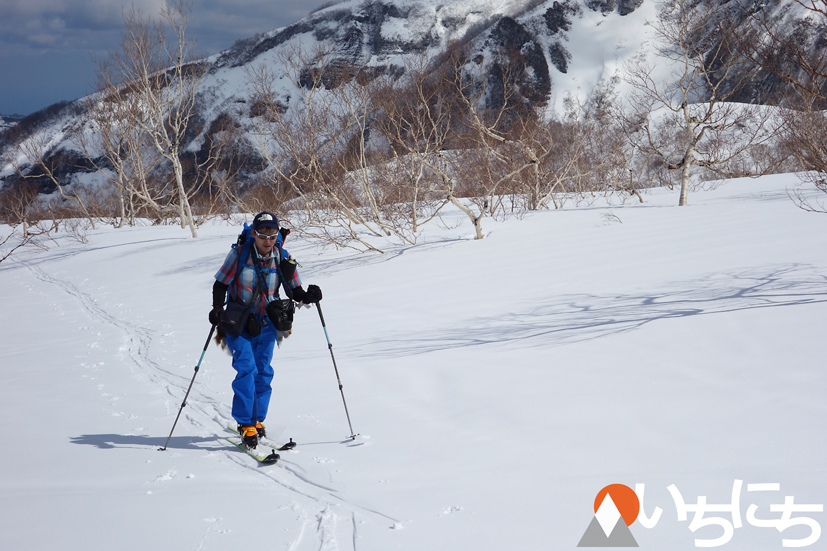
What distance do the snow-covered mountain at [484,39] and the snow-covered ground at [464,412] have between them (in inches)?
3001

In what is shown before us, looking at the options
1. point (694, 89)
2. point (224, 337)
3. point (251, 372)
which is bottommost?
point (251, 372)

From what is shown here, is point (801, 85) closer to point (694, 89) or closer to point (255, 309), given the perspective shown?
point (255, 309)

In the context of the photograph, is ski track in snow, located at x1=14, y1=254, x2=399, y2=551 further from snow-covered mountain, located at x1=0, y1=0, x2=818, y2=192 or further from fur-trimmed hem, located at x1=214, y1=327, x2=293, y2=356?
snow-covered mountain, located at x1=0, y1=0, x2=818, y2=192

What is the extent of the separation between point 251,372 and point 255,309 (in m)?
0.47

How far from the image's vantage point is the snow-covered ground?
2.70m

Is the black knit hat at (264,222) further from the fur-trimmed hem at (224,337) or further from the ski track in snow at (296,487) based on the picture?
the ski track in snow at (296,487)

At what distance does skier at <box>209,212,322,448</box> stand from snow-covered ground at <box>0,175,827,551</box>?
15.6 inches

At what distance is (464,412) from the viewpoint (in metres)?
4.12

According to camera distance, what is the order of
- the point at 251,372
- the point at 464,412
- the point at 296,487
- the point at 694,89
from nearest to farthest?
the point at 296,487 → the point at 251,372 → the point at 464,412 → the point at 694,89

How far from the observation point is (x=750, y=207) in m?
11.9

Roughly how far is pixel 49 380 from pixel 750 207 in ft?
43.9

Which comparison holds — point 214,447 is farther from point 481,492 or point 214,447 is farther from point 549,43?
point 549,43

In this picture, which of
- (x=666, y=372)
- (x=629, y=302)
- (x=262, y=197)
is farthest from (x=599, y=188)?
(x=666, y=372)

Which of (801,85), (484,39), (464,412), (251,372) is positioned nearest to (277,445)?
(251,372)
